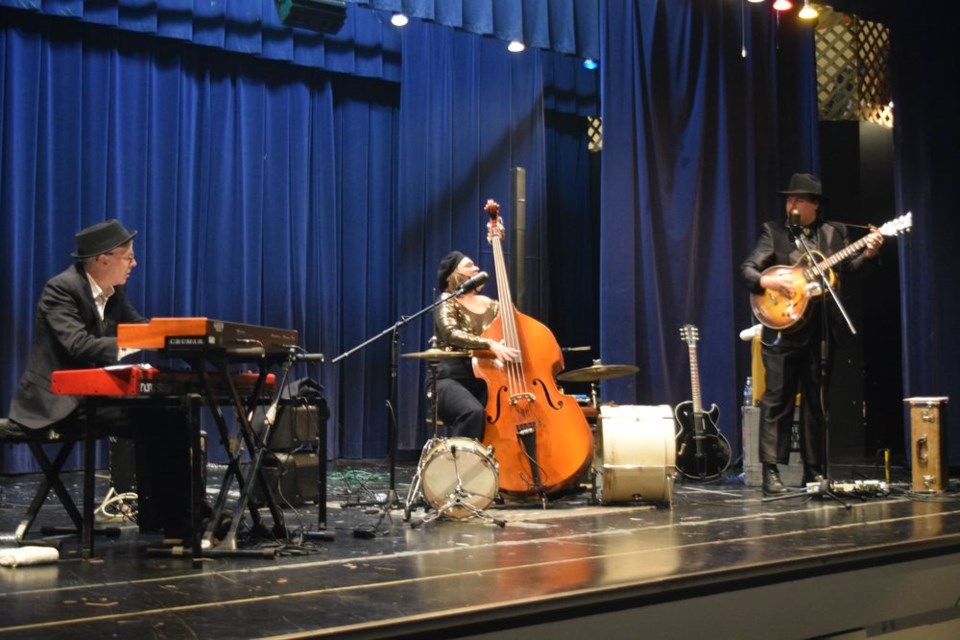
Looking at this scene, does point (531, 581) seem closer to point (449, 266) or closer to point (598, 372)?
point (598, 372)

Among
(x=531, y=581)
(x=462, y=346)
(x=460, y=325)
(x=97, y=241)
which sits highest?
(x=97, y=241)

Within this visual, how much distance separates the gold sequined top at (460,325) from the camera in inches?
210

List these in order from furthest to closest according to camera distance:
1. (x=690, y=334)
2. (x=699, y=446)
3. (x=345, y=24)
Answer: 1. (x=345, y=24)
2. (x=690, y=334)
3. (x=699, y=446)

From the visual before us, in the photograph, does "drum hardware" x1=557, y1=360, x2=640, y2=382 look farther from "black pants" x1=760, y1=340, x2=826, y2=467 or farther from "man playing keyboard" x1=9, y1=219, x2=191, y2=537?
"man playing keyboard" x1=9, y1=219, x2=191, y2=537

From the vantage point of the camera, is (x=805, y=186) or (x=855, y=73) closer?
(x=805, y=186)

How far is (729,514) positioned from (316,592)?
2.57m

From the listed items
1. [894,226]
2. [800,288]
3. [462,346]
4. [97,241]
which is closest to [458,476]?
[462,346]

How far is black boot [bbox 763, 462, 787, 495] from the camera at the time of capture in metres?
5.65

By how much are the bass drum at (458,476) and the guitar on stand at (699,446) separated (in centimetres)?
239

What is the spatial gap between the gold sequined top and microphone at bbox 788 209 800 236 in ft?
5.26

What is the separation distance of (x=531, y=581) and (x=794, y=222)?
9.36 ft

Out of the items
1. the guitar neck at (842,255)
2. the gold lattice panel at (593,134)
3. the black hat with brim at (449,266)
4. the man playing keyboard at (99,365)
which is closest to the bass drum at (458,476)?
the man playing keyboard at (99,365)

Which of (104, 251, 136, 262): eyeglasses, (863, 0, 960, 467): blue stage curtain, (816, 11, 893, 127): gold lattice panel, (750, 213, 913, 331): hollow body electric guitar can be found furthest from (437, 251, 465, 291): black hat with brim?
(816, 11, 893, 127): gold lattice panel

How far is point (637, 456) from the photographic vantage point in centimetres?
518
